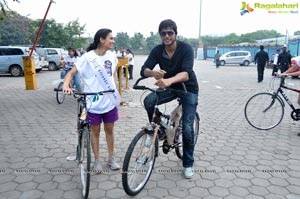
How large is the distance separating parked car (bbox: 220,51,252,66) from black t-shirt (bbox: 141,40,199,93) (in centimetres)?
2467

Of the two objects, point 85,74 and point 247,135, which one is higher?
point 85,74

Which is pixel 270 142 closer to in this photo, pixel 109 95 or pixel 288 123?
pixel 288 123

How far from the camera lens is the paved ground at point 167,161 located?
3.02m

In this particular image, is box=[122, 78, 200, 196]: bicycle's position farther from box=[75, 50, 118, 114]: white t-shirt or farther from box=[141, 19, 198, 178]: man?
box=[75, 50, 118, 114]: white t-shirt

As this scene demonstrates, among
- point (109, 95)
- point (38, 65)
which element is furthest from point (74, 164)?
point (38, 65)

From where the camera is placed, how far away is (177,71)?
119 inches

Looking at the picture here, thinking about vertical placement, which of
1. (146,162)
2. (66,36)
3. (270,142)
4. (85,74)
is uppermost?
(66,36)

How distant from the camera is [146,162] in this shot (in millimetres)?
3031

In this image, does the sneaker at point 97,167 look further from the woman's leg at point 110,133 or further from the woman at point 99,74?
the woman at point 99,74

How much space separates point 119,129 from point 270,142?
109 inches

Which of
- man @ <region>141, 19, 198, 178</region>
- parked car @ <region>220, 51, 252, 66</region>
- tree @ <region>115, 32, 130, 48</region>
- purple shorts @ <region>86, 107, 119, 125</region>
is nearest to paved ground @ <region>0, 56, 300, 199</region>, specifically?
man @ <region>141, 19, 198, 178</region>

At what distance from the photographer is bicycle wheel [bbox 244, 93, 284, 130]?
510 cm

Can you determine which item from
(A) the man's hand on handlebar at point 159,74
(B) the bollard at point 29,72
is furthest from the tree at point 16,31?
(A) the man's hand on handlebar at point 159,74

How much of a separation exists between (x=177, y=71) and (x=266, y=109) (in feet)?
9.99
